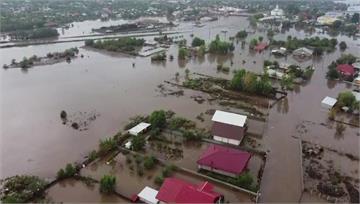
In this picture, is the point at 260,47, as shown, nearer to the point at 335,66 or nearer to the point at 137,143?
the point at 335,66

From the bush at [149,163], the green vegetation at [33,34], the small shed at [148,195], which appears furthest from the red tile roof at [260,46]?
the green vegetation at [33,34]

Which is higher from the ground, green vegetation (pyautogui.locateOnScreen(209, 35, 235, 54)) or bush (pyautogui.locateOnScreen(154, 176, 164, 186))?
green vegetation (pyautogui.locateOnScreen(209, 35, 235, 54))

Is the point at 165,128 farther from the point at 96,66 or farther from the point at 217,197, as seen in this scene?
the point at 96,66

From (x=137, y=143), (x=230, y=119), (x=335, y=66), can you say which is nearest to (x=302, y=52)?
(x=335, y=66)

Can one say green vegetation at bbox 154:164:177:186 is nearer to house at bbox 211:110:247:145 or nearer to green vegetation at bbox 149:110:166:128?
house at bbox 211:110:247:145

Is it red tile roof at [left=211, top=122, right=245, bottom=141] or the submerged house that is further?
the submerged house

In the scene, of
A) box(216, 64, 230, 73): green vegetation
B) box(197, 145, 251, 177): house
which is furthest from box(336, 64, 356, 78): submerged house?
box(197, 145, 251, 177): house

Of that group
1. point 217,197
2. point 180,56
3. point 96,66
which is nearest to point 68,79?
point 96,66
